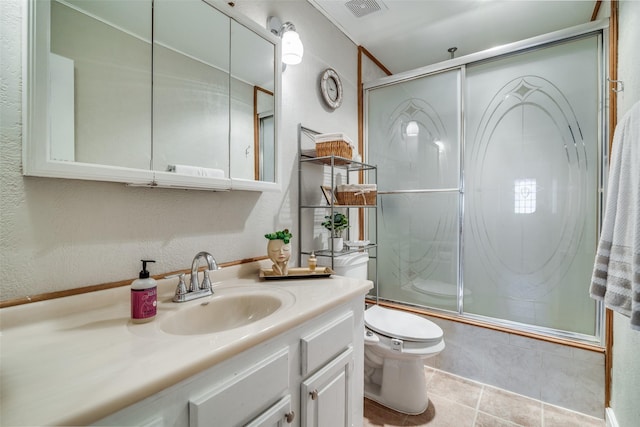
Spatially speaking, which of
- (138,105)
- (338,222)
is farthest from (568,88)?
(138,105)

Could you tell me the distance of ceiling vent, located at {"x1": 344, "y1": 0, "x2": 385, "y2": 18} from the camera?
73.7 inches

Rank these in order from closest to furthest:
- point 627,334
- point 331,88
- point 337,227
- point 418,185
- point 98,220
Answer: point 98,220 → point 627,334 → point 337,227 → point 331,88 → point 418,185

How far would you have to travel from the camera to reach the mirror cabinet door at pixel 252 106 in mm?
1273

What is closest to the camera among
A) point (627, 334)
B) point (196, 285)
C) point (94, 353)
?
point (94, 353)

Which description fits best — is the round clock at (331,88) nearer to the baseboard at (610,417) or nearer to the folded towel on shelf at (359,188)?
the folded towel on shelf at (359,188)

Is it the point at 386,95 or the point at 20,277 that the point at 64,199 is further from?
the point at 386,95

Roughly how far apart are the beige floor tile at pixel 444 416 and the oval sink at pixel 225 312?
1.09 m

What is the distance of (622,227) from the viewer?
3.12ft

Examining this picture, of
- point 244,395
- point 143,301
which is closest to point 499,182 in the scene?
point 244,395

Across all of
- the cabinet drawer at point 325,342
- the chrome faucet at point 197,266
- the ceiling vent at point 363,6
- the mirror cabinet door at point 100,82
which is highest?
the ceiling vent at point 363,6

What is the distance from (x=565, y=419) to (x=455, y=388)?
1.79ft

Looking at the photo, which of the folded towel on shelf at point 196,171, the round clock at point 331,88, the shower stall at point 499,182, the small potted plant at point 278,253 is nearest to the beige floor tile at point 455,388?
the shower stall at point 499,182

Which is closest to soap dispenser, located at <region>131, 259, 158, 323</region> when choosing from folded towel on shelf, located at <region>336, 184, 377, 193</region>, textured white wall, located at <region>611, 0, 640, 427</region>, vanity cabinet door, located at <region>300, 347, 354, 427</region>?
vanity cabinet door, located at <region>300, 347, 354, 427</region>

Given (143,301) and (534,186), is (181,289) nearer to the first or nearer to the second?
(143,301)
